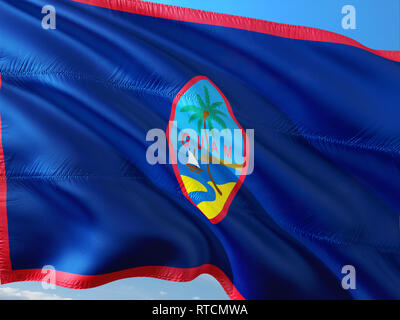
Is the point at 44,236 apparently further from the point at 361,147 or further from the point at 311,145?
Answer: the point at 361,147

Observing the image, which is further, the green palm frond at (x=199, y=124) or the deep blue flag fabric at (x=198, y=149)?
the green palm frond at (x=199, y=124)

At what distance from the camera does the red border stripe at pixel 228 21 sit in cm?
396

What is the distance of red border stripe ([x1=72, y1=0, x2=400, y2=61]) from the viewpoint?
3963 mm

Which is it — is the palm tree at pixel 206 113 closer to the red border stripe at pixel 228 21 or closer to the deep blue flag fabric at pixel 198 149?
the deep blue flag fabric at pixel 198 149

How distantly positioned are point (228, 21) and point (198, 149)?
0.87 metres

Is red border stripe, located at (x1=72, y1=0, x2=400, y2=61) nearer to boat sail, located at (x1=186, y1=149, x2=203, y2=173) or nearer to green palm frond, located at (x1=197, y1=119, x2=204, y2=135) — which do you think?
green palm frond, located at (x1=197, y1=119, x2=204, y2=135)

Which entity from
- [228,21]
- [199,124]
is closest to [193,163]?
[199,124]

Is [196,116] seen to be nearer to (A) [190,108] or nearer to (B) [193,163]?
(A) [190,108]

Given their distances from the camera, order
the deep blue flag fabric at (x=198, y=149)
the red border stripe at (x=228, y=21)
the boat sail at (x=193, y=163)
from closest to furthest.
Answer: the deep blue flag fabric at (x=198, y=149) < the boat sail at (x=193, y=163) < the red border stripe at (x=228, y=21)

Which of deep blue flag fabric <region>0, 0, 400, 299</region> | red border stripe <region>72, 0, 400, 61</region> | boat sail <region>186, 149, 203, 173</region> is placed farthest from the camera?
red border stripe <region>72, 0, 400, 61</region>

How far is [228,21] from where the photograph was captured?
→ 4.10 meters

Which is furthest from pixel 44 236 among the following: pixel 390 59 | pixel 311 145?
pixel 390 59

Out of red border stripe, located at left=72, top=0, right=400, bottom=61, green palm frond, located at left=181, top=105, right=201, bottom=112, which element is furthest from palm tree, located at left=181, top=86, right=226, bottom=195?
red border stripe, located at left=72, top=0, right=400, bottom=61

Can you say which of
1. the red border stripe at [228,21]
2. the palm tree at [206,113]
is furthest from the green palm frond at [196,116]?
the red border stripe at [228,21]
